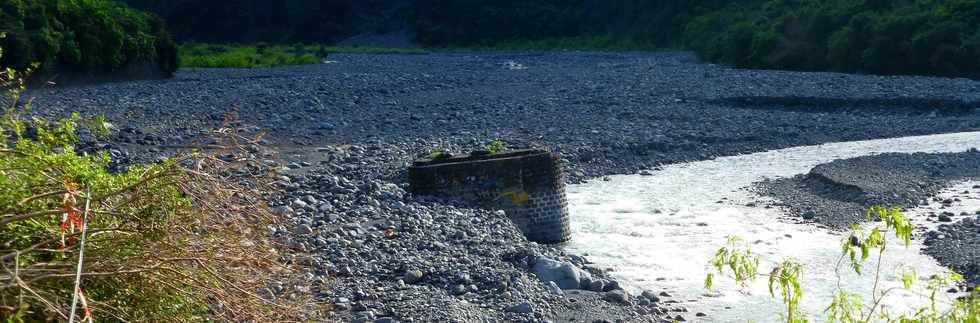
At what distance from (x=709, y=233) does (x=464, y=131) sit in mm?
7534

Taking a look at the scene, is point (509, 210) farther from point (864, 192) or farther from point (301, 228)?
point (864, 192)

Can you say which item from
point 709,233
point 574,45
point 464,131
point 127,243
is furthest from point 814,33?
point 127,243

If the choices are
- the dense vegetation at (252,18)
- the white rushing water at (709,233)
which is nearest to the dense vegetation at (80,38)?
the white rushing water at (709,233)

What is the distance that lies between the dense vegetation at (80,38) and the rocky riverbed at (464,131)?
1.33 metres

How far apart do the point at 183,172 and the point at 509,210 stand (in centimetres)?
765

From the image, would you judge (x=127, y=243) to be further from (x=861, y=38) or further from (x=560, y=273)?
(x=861, y=38)

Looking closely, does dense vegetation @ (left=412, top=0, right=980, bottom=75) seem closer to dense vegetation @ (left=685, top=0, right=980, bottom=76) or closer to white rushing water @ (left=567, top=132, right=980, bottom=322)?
dense vegetation @ (left=685, top=0, right=980, bottom=76)

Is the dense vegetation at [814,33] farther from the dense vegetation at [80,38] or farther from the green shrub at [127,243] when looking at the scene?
the green shrub at [127,243]

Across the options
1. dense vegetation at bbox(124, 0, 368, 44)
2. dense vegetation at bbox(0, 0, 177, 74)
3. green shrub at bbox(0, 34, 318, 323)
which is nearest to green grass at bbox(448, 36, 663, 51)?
dense vegetation at bbox(124, 0, 368, 44)

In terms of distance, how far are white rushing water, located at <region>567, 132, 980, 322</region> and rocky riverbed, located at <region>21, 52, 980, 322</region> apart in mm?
578

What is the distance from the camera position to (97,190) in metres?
4.68

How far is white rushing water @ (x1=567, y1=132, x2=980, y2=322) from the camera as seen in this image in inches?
388

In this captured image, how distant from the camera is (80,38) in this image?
29.7 meters

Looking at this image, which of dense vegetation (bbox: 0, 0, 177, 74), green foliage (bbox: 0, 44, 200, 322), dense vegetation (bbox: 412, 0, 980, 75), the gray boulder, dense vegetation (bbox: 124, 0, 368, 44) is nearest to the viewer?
green foliage (bbox: 0, 44, 200, 322)
